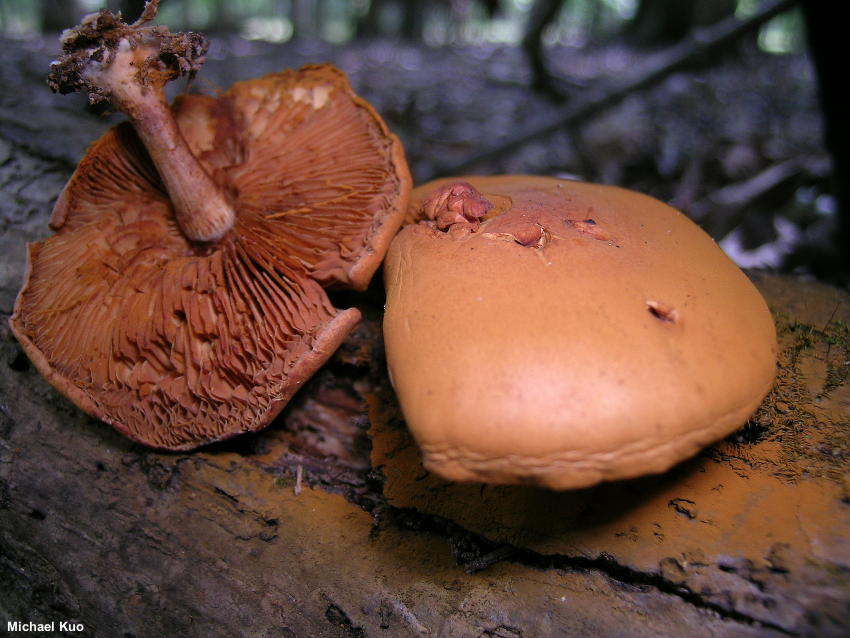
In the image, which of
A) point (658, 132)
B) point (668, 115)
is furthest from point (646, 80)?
point (668, 115)

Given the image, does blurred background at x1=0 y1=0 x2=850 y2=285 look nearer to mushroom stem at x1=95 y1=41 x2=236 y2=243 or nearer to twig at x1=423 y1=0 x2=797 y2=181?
twig at x1=423 y1=0 x2=797 y2=181

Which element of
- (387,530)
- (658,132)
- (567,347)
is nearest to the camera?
(567,347)

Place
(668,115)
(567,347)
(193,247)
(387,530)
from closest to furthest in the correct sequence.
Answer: (567,347) < (387,530) < (193,247) < (668,115)

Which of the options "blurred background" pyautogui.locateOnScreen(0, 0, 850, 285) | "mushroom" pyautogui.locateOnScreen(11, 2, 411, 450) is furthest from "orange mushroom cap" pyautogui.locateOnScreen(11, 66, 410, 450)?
"blurred background" pyautogui.locateOnScreen(0, 0, 850, 285)

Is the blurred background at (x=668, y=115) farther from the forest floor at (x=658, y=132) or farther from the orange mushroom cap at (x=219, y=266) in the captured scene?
the orange mushroom cap at (x=219, y=266)

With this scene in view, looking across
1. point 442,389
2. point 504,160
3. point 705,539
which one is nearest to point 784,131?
point 504,160

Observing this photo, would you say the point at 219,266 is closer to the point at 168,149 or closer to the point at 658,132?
the point at 168,149

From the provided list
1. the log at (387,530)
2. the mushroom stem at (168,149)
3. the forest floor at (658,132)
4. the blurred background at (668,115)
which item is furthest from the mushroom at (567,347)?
the forest floor at (658,132)
